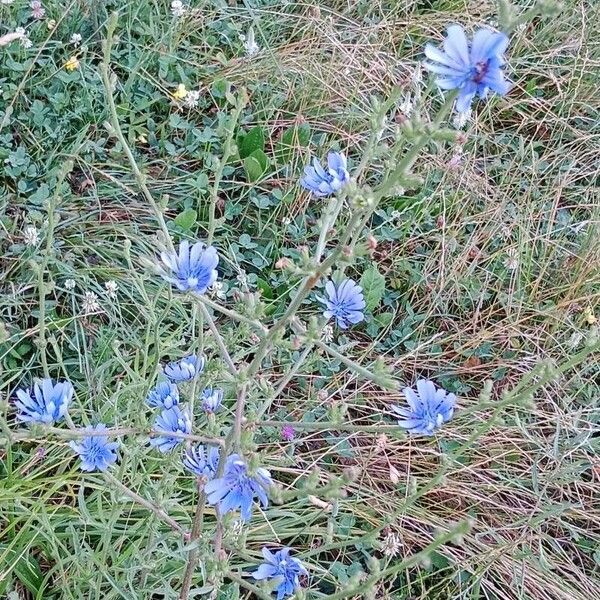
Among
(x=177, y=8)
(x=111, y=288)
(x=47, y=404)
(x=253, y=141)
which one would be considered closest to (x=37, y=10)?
(x=177, y=8)

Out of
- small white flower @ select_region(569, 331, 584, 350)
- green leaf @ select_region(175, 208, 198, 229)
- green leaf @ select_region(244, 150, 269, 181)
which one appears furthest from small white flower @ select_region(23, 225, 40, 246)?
small white flower @ select_region(569, 331, 584, 350)

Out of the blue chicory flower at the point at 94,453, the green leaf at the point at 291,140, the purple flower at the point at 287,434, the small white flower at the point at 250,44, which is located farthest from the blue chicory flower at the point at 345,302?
the small white flower at the point at 250,44

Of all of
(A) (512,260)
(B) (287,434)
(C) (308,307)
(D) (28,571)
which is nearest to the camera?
(D) (28,571)

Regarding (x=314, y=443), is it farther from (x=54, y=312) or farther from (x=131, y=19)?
(x=131, y=19)

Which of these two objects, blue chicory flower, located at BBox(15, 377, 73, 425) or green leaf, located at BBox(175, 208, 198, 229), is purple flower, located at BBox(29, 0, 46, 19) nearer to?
green leaf, located at BBox(175, 208, 198, 229)

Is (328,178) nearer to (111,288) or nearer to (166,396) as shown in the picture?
(166,396)

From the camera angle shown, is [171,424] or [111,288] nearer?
[171,424]
